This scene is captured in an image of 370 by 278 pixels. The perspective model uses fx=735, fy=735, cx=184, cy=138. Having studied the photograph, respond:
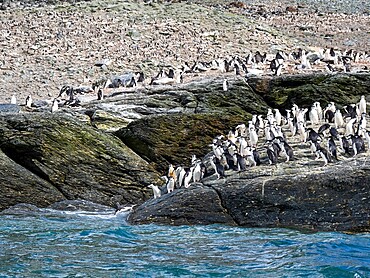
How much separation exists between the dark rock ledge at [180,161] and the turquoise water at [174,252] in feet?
1.84

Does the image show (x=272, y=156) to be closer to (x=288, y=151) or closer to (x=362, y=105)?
(x=288, y=151)

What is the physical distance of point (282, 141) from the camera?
618 inches

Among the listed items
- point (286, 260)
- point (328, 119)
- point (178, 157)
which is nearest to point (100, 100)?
point (178, 157)

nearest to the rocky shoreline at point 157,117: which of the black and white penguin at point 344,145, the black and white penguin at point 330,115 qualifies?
the black and white penguin at point 344,145

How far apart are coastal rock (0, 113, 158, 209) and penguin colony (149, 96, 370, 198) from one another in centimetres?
116

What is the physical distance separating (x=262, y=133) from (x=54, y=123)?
17.2 ft

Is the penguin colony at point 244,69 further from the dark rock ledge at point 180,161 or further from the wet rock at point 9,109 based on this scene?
the dark rock ledge at point 180,161

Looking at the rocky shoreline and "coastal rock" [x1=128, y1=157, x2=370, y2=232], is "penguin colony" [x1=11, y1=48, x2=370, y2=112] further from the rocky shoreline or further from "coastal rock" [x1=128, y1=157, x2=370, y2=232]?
"coastal rock" [x1=128, y1=157, x2=370, y2=232]

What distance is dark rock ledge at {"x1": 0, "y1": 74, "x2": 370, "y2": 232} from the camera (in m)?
13.6

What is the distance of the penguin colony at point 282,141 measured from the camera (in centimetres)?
1534

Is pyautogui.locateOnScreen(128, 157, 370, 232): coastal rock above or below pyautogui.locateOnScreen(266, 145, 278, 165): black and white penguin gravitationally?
below

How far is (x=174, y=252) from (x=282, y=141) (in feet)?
15.6

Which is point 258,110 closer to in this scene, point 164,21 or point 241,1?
point 164,21

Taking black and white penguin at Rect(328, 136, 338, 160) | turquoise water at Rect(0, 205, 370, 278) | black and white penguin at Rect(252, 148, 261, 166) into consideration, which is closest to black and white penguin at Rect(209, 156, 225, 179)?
black and white penguin at Rect(252, 148, 261, 166)
